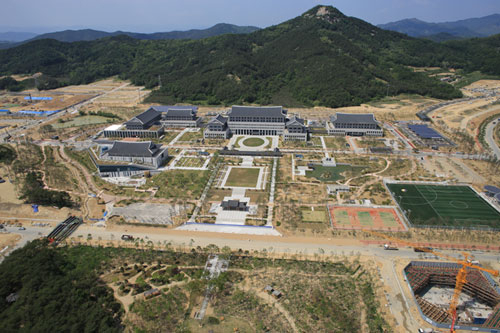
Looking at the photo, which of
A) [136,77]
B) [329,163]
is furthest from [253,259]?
[136,77]

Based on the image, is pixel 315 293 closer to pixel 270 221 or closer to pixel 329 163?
pixel 270 221

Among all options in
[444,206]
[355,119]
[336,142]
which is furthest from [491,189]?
[355,119]

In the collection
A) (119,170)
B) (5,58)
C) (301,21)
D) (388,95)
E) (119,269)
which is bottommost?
(119,269)

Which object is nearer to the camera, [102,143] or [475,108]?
[102,143]

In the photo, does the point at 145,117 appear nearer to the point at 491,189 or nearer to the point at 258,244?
the point at 258,244

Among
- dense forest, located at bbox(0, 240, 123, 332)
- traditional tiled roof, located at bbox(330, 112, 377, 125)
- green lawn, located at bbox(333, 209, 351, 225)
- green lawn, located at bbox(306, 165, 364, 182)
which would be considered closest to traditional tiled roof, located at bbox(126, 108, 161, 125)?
green lawn, located at bbox(306, 165, 364, 182)

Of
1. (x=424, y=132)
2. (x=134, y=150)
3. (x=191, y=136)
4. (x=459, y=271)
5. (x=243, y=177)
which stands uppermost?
(x=424, y=132)

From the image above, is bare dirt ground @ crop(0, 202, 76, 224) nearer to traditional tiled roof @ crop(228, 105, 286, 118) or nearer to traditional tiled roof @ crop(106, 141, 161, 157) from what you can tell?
traditional tiled roof @ crop(106, 141, 161, 157)
